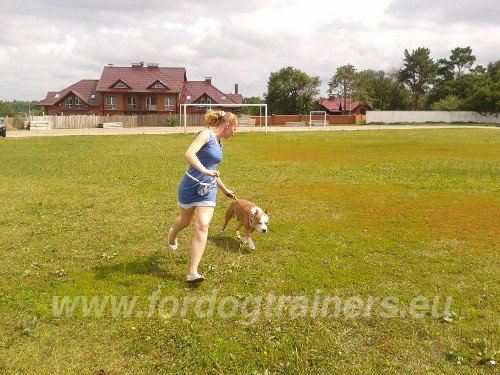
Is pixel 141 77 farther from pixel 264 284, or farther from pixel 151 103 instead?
pixel 264 284

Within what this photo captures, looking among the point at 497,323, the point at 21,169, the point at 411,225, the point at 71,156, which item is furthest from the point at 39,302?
the point at 71,156

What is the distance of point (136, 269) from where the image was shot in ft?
20.3

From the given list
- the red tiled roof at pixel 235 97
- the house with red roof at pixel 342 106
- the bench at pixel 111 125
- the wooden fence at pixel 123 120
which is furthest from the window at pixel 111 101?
the house with red roof at pixel 342 106

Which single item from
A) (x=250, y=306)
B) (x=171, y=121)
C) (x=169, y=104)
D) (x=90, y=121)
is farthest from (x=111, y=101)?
(x=250, y=306)

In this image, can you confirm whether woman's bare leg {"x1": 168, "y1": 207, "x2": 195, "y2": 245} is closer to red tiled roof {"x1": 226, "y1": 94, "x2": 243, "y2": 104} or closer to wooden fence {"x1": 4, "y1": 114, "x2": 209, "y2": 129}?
wooden fence {"x1": 4, "y1": 114, "x2": 209, "y2": 129}

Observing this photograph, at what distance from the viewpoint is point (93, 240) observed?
758cm

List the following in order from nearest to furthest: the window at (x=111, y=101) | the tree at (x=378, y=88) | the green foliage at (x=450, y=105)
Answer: the window at (x=111, y=101)
the green foliage at (x=450, y=105)
the tree at (x=378, y=88)

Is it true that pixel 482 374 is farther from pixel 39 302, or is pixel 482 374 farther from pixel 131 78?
pixel 131 78

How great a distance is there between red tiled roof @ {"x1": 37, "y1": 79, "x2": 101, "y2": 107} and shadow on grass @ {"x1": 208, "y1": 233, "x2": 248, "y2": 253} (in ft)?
244

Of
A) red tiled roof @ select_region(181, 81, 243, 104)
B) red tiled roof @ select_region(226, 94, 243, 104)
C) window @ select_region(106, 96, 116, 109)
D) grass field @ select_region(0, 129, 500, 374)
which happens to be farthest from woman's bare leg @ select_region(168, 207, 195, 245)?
red tiled roof @ select_region(226, 94, 243, 104)

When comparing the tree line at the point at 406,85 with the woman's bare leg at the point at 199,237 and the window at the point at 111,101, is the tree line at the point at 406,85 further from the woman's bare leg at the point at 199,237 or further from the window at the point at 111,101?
the woman's bare leg at the point at 199,237

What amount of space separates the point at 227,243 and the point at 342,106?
8711 cm

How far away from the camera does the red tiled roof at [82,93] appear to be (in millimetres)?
76688

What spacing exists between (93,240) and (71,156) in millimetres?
14443
